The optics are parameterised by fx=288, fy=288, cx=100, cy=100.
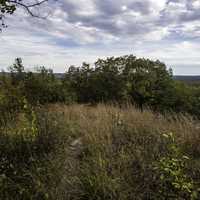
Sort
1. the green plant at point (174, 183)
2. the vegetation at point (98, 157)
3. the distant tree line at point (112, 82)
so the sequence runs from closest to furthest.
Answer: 1. the green plant at point (174, 183)
2. the vegetation at point (98, 157)
3. the distant tree line at point (112, 82)

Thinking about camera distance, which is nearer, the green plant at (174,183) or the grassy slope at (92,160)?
the green plant at (174,183)

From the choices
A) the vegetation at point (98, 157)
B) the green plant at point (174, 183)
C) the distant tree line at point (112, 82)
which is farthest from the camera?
the distant tree line at point (112, 82)

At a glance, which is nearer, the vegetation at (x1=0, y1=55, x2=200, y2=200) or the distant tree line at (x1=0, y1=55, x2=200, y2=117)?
the vegetation at (x1=0, y1=55, x2=200, y2=200)

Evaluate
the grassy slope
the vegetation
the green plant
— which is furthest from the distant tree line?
the green plant

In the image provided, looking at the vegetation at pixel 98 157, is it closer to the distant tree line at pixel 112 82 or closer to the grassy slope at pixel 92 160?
the grassy slope at pixel 92 160

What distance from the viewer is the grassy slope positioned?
→ 320 centimetres

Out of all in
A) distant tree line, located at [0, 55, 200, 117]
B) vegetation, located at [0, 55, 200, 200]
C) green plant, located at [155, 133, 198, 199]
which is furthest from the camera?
distant tree line, located at [0, 55, 200, 117]

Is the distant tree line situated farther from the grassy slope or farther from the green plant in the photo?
the green plant

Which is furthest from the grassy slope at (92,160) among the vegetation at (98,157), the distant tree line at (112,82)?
the distant tree line at (112,82)

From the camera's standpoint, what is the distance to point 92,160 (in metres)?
3.76

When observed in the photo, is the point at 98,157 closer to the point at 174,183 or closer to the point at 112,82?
the point at 174,183

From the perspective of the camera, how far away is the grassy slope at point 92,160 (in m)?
3.20

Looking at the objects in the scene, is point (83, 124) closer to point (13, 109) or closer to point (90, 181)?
point (13, 109)

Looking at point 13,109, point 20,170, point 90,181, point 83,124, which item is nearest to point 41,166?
point 20,170
